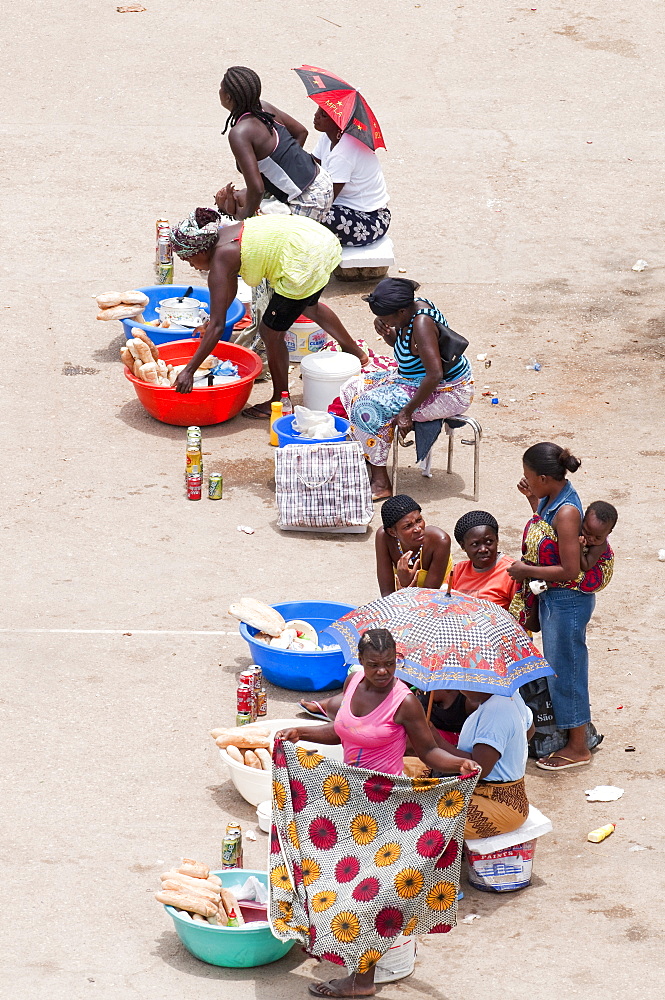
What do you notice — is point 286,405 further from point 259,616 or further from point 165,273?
point 259,616

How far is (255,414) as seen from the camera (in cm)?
1073

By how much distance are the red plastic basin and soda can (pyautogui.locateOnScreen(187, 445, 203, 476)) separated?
3.40 feet

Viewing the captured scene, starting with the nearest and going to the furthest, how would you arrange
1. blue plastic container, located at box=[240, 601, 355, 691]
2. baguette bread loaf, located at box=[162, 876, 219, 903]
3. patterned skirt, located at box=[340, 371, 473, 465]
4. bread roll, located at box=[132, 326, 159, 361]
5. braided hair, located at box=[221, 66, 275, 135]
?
baguette bread loaf, located at box=[162, 876, 219, 903]
blue plastic container, located at box=[240, 601, 355, 691]
patterned skirt, located at box=[340, 371, 473, 465]
bread roll, located at box=[132, 326, 159, 361]
braided hair, located at box=[221, 66, 275, 135]

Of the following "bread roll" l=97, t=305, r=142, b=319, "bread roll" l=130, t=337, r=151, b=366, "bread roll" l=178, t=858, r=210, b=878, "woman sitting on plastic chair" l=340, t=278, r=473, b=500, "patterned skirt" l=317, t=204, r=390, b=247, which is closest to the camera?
"bread roll" l=178, t=858, r=210, b=878

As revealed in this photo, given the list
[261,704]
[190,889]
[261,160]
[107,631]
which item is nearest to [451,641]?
[190,889]

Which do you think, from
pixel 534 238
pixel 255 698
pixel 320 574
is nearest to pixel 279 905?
pixel 255 698

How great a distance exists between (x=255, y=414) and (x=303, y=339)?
964 mm

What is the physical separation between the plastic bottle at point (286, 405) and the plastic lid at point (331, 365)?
269 millimetres

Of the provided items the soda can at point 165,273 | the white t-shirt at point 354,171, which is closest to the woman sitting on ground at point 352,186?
the white t-shirt at point 354,171

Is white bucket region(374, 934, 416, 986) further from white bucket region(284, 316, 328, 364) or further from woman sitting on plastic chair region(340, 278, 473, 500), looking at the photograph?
white bucket region(284, 316, 328, 364)

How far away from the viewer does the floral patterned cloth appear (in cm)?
511

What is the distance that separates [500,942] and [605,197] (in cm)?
1091

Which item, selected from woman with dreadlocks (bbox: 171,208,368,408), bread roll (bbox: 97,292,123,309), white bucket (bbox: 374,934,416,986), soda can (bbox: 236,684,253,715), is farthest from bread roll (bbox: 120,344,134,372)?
white bucket (bbox: 374,934,416,986)

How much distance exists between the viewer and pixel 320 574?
8.54 metres
